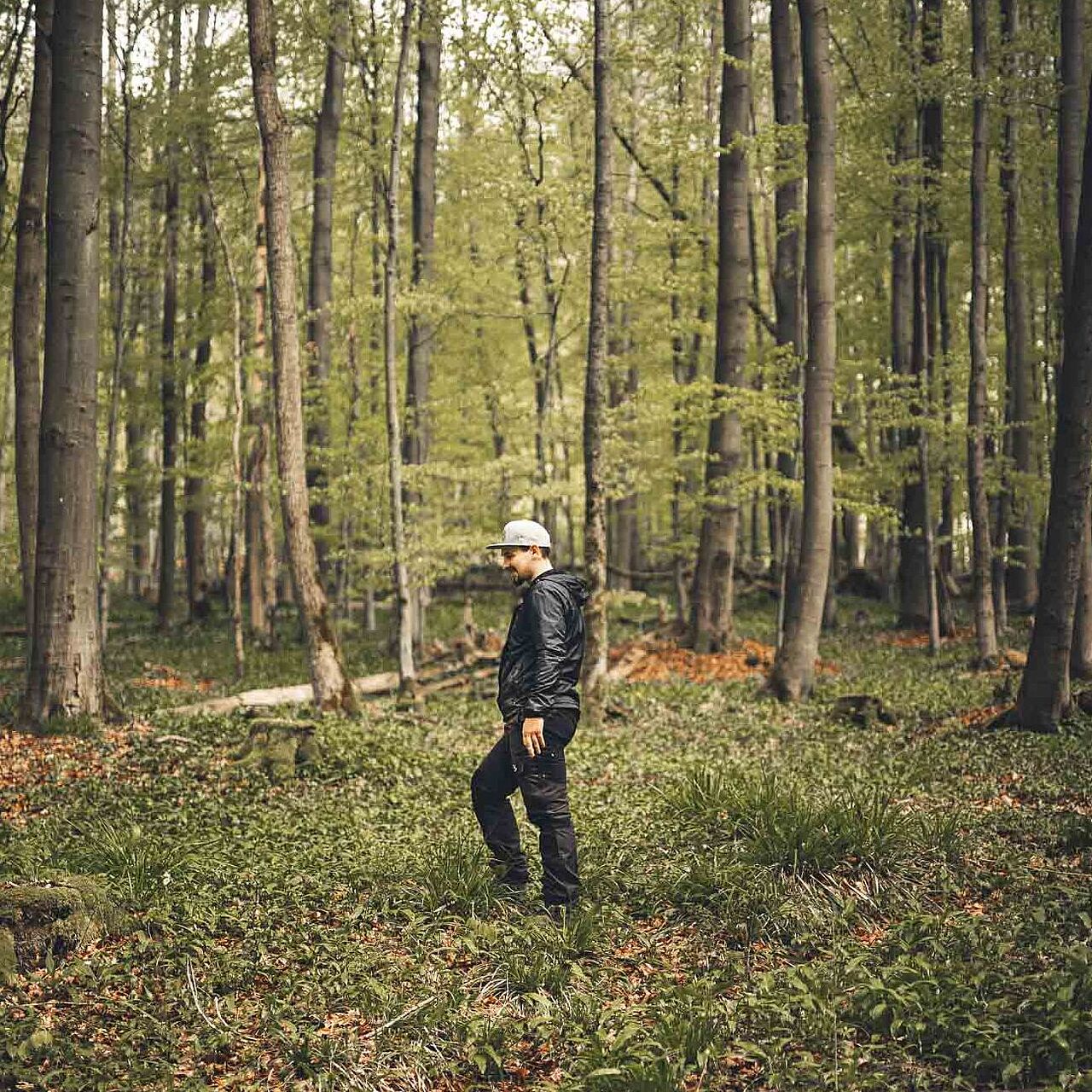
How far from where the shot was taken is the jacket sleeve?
→ 577 centimetres

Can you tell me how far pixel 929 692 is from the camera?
13617mm

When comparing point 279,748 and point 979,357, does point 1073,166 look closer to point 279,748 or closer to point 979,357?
point 979,357

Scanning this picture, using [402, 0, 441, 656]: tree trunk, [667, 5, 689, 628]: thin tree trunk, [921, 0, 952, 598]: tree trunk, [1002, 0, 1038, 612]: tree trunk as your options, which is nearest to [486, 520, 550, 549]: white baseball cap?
[667, 5, 689, 628]: thin tree trunk

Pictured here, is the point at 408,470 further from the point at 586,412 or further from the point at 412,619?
the point at 586,412

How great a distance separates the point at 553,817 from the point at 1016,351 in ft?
56.4

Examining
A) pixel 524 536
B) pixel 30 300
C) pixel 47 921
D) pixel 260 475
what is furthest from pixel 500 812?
pixel 260 475

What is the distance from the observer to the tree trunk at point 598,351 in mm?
12727

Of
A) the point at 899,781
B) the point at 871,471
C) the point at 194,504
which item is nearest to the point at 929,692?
the point at 899,781

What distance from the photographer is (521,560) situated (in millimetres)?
6078

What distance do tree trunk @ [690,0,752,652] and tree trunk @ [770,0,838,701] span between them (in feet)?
7.79

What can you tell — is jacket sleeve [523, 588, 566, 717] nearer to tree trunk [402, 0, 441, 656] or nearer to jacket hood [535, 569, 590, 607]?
jacket hood [535, 569, 590, 607]

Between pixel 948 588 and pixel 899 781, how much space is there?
16.9 m

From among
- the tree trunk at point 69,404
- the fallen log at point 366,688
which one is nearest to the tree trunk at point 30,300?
the tree trunk at point 69,404

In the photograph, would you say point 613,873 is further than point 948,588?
No
